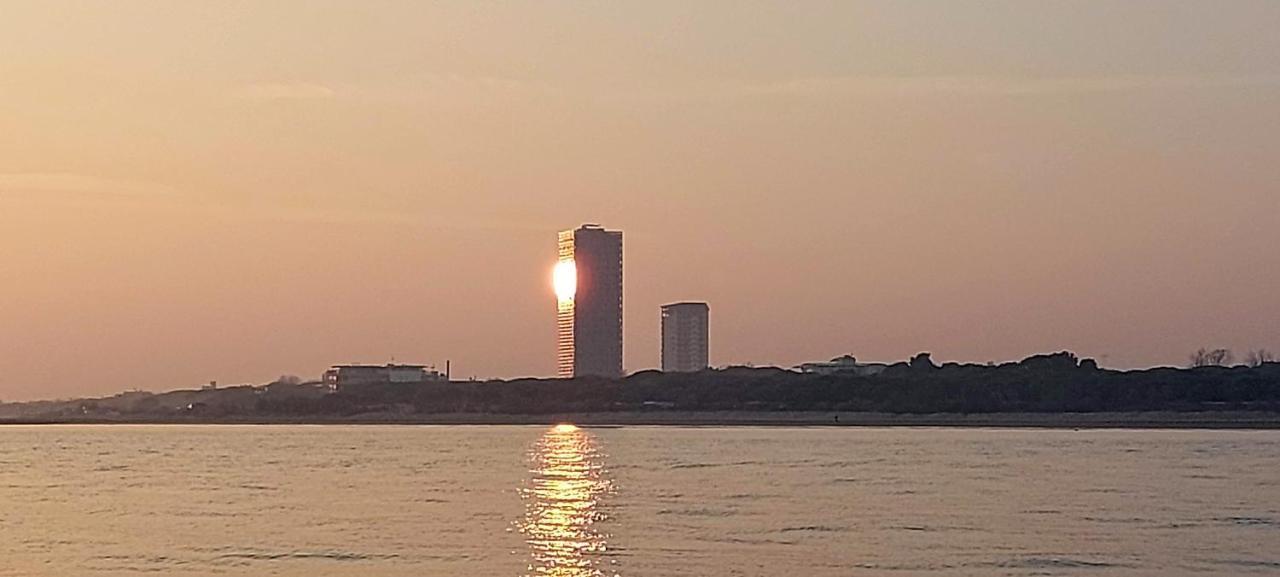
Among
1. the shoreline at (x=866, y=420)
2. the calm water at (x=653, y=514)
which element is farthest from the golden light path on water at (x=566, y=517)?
the shoreline at (x=866, y=420)

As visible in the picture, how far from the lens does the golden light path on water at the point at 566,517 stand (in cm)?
3519

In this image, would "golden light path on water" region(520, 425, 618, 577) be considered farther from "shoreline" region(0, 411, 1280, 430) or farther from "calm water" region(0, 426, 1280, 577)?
"shoreline" region(0, 411, 1280, 430)

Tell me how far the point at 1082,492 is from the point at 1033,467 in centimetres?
1673

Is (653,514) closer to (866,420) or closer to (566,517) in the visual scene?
(566,517)

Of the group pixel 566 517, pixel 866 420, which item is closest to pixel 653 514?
pixel 566 517

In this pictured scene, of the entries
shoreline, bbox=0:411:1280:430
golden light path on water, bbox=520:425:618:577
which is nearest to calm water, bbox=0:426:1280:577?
golden light path on water, bbox=520:425:618:577

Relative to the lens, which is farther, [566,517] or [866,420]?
[866,420]

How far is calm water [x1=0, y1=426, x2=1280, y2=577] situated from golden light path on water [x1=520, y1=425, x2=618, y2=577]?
138mm

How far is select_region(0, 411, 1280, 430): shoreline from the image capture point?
142 m

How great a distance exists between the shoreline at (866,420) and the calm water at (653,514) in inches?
2108

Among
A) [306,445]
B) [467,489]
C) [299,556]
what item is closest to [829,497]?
[467,489]

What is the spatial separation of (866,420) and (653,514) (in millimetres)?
115833

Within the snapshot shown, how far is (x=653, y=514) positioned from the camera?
47656 millimetres

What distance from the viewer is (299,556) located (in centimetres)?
3781
